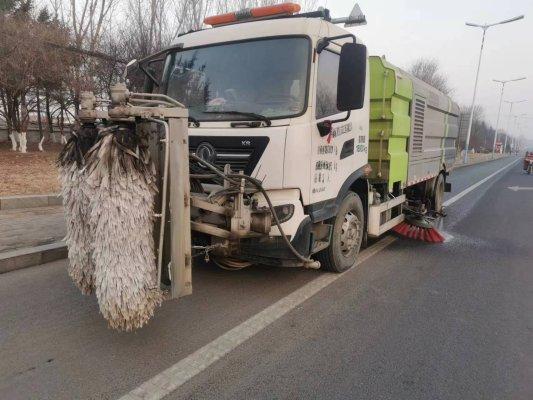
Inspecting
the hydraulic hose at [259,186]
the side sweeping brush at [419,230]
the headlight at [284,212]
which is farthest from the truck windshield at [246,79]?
the side sweeping brush at [419,230]

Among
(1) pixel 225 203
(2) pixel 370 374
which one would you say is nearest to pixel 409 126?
(1) pixel 225 203

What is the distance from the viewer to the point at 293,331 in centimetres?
348

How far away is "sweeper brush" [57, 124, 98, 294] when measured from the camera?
2998 mm

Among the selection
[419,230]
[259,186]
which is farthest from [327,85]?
[419,230]

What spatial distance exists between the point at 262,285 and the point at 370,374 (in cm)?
177

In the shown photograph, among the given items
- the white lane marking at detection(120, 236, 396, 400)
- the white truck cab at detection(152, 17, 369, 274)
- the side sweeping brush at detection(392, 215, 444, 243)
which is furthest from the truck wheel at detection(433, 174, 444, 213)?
the white truck cab at detection(152, 17, 369, 274)

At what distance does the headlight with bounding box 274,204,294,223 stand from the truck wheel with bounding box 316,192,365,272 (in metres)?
0.90

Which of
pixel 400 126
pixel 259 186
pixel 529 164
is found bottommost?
pixel 529 164

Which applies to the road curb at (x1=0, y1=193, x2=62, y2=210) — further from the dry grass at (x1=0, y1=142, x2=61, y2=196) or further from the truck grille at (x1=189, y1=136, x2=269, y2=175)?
the truck grille at (x1=189, y1=136, x2=269, y2=175)

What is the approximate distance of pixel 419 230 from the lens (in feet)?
23.0

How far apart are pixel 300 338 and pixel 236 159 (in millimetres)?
1667

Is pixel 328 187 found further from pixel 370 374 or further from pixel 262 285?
pixel 370 374

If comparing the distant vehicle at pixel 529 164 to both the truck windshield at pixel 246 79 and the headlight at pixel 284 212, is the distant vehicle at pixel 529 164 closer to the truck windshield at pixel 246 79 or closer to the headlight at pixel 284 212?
the truck windshield at pixel 246 79

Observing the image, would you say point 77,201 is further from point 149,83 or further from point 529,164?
point 529,164
